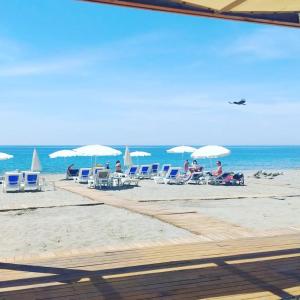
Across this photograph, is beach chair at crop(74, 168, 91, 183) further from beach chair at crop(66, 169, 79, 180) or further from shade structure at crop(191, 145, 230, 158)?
shade structure at crop(191, 145, 230, 158)

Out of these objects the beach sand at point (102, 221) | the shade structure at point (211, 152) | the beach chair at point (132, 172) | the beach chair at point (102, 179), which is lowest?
the beach sand at point (102, 221)

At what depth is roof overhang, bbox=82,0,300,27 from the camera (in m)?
3.53

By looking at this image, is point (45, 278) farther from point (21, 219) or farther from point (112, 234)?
point (21, 219)

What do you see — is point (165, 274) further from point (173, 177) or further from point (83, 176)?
point (83, 176)

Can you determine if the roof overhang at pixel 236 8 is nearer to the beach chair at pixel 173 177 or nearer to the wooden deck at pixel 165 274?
the wooden deck at pixel 165 274

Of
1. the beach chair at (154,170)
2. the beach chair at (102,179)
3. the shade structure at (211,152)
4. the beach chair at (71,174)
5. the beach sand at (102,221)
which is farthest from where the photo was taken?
the beach chair at (154,170)

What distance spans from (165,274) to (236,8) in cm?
287

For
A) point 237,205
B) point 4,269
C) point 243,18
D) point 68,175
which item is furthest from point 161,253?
point 68,175

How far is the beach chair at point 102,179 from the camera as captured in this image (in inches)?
689

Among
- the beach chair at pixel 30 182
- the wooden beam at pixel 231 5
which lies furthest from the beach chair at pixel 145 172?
the wooden beam at pixel 231 5

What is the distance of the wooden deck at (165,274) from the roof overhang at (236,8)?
8.82 feet

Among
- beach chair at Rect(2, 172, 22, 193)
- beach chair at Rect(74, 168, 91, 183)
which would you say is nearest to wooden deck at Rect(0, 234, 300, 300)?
beach chair at Rect(2, 172, 22, 193)

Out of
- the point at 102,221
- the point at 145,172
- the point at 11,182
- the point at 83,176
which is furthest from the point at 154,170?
the point at 102,221

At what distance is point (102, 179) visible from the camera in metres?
17.5
